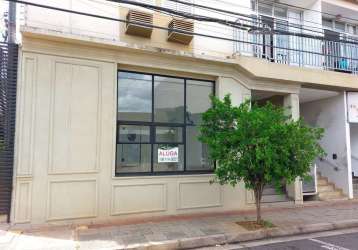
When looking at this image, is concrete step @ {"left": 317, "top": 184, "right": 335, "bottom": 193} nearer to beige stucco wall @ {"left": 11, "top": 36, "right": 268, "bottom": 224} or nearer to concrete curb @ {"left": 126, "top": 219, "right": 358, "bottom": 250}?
concrete curb @ {"left": 126, "top": 219, "right": 358, "bottom": 250}

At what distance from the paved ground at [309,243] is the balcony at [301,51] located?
5.66 m

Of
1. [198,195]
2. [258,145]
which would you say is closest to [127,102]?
[198,195]

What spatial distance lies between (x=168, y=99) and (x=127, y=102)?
121cm

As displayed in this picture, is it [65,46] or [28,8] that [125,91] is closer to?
[65,46]

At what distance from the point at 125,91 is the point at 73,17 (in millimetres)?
2225

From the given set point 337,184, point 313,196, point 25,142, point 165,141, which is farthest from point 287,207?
point 25,142

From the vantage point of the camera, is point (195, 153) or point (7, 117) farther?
point (195, 153)

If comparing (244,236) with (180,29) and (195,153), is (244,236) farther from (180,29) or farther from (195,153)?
(180,29)

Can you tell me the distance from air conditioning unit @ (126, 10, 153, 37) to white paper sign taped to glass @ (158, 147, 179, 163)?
3.15 metres

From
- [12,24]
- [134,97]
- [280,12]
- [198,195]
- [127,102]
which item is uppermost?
[280,12]

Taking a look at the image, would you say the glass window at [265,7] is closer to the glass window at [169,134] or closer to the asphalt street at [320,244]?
the glass window at [169,134]

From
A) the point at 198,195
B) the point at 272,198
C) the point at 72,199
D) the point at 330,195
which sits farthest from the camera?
the point at 330,195

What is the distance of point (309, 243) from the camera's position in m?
6.62

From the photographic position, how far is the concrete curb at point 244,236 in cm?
622
